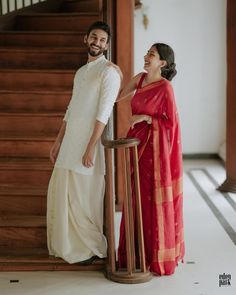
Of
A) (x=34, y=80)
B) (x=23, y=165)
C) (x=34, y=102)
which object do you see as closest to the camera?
(x=23, y=165)

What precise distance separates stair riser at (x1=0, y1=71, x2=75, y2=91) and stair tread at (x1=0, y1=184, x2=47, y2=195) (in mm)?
1027

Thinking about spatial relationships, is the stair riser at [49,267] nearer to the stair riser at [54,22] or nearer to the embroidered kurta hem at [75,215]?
the embroidered kurta hem at [75,215]

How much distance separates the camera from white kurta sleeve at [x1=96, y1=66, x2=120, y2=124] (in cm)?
403

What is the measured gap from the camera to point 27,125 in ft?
17.3

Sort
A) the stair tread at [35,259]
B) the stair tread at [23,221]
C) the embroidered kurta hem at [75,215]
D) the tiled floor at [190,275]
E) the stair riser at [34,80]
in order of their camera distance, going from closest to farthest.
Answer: the tiled floor at [190,275] < the embroidered kurta hem at [75,215] < the stair tread at [35,259] < the stair tread at [23,221] < the stair riser at [34,80]

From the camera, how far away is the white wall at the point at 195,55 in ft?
25.8

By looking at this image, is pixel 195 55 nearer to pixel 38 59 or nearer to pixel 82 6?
pixel 82 6

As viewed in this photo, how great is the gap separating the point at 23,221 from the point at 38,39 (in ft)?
7.26

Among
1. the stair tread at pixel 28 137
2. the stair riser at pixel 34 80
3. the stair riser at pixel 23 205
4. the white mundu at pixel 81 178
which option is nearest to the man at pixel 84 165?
the white mundu at pixel 81 178

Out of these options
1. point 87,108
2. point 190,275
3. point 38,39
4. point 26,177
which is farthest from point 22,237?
point 38,39

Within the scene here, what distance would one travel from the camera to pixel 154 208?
161 inches

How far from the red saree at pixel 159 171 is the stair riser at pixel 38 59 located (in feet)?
6.14

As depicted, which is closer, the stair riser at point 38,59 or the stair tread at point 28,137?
the stair tread at point 28,137

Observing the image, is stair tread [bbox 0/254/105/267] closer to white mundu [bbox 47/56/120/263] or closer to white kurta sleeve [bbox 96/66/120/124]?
white mundu [bbox 47/56/120/263]
